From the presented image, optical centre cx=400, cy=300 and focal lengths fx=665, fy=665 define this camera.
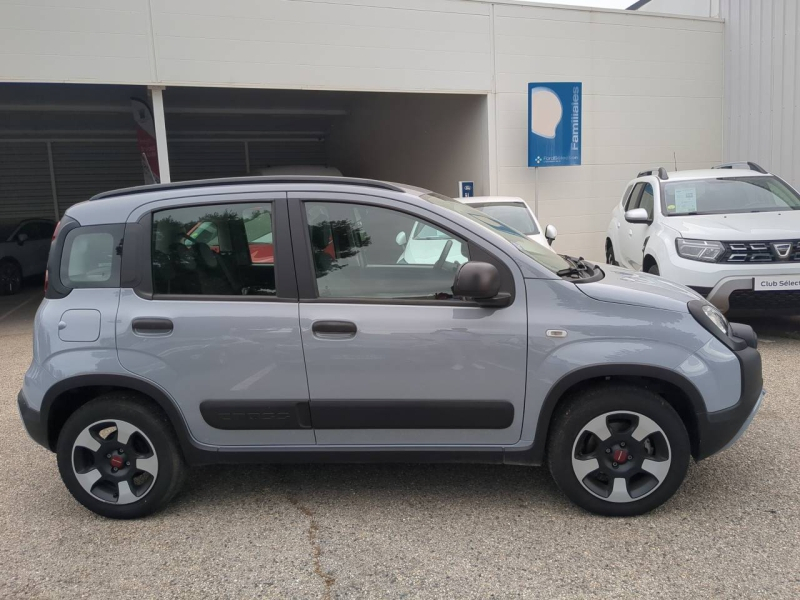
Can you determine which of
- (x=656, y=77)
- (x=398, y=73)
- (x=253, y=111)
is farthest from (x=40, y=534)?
(x=253, y=111)

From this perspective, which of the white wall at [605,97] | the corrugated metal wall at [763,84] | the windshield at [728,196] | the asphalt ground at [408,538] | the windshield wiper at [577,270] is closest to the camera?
the asphalt ground at [408,538]

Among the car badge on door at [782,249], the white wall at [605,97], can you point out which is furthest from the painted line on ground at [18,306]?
the car badge on door at [782,249]

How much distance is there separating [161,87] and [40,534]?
7.93 metres

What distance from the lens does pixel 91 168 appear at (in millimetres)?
19672

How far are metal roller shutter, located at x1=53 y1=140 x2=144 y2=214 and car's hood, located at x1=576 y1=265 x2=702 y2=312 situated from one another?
18.1 metres

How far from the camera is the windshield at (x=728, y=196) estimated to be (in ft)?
23.6

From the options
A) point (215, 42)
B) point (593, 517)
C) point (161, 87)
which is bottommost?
point (593, 517)

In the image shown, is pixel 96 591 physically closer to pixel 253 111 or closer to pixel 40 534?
pixel 40 534

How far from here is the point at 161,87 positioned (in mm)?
9828

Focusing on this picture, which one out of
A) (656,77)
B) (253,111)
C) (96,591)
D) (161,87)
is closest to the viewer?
(96,591)

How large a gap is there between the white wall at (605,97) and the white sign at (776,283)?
5953mm

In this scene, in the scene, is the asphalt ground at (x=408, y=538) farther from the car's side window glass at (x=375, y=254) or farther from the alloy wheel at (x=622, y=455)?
the car's side window glass at (x=375, y=254)

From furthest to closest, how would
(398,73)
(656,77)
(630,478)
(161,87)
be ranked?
(656,77) < (398,73) < (161,87) < (630,478)

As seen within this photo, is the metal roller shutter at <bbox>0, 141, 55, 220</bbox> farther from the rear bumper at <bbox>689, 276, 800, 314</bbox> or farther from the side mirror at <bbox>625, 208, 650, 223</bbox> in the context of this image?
the rear bumper at <bbox>689, 276, 800, 314</bbox>
